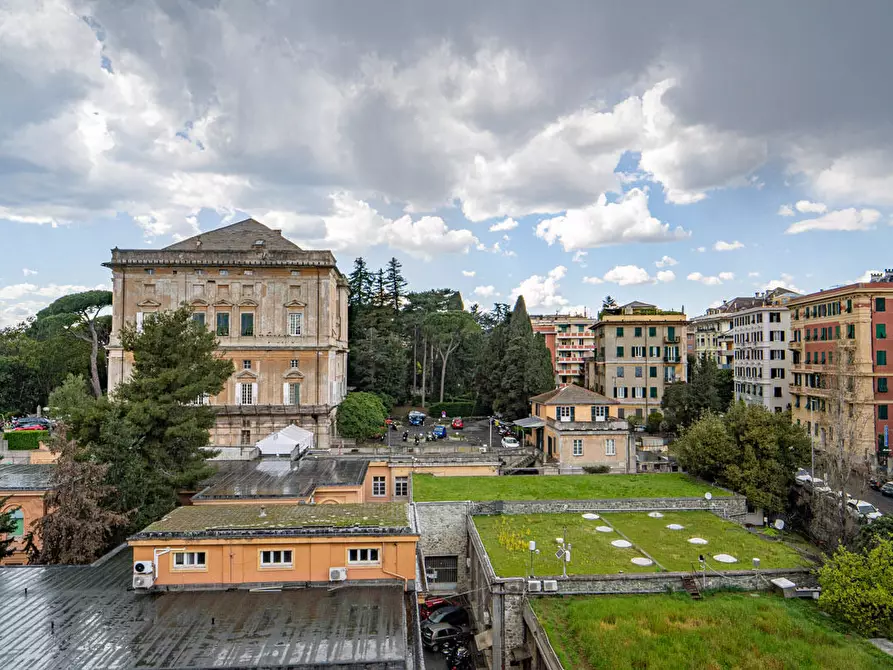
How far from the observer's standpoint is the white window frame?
14.4 m

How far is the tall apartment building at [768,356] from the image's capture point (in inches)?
2014

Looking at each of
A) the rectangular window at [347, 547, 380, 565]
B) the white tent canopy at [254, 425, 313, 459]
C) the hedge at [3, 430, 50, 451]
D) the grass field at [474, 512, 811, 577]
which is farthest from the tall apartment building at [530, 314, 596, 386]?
the rectangular window at [347, 547, 380, 565]

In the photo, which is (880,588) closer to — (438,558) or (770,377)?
(438,558)

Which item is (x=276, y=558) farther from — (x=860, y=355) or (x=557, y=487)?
(x=860, y=355)

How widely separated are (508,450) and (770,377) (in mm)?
30577

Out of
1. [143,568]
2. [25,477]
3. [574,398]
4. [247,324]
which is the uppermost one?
[247,324]

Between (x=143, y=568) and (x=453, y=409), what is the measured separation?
44.1 metres

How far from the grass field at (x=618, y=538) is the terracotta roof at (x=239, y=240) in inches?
1067

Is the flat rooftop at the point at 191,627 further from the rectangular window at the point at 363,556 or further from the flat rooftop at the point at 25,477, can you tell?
the flat rooftop at the point at 25,477

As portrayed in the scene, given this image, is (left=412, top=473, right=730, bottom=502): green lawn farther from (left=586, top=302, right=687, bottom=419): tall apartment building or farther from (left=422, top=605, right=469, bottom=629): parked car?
(left=586, top=302, right=687, bottom=419): tall apartment building

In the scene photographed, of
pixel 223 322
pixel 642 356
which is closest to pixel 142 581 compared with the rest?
pixel 223 322

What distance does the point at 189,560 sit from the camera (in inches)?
571

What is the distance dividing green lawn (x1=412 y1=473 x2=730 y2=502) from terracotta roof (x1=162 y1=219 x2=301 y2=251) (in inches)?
861

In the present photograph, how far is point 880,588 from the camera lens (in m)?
15.0
